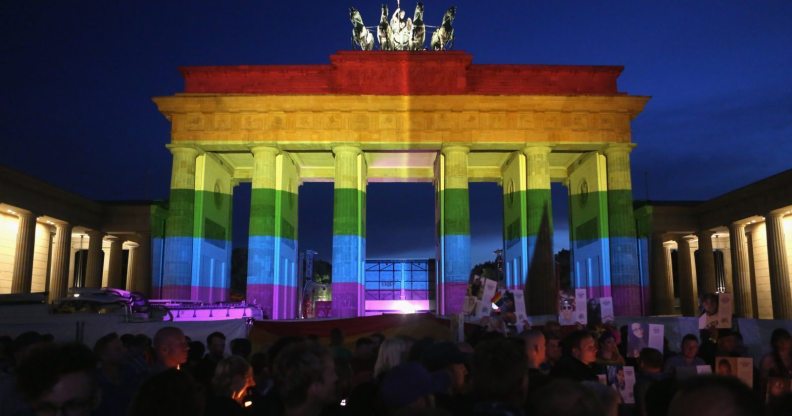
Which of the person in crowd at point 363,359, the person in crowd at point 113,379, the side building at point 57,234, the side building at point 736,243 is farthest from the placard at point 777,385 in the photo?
the side building at point 57,234

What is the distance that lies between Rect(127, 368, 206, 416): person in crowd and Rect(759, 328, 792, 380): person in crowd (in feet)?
25.6

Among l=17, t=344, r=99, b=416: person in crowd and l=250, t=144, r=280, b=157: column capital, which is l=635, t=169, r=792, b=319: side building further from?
l=17, t=344, r=99, b=416: person in crowd

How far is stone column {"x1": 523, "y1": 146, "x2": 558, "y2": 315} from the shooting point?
125ft

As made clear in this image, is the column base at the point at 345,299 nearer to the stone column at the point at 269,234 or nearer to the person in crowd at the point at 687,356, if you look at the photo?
the stone column at the point at 269,234

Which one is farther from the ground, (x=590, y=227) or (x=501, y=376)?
(x=590, y=227)

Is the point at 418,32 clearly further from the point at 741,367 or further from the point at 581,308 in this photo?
the point at 741,367

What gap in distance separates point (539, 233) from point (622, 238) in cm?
506

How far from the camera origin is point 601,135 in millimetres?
39375

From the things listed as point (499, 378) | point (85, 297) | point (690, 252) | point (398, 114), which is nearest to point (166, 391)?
point (499, 378)

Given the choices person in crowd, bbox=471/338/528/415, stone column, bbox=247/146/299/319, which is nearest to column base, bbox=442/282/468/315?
stone column, bbox=247/146/299/319

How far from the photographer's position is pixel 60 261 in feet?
143

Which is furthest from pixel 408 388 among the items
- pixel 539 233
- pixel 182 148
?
pixel 182 148

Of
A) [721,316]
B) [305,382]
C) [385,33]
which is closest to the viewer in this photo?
[305,382]

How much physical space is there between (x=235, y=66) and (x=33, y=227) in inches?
624
